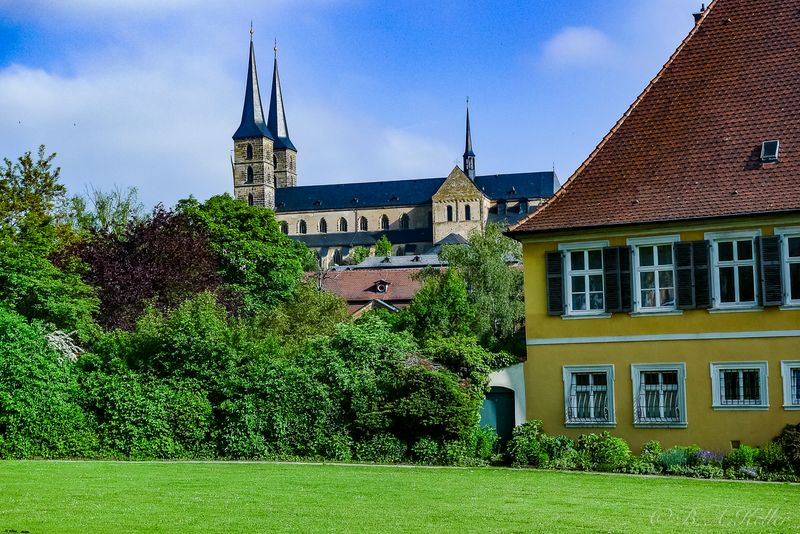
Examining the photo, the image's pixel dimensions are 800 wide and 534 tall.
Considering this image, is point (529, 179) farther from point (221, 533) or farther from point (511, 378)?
point (221, 533)

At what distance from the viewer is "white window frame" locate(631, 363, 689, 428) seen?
84.6ft

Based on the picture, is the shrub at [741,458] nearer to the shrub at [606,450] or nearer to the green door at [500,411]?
the shrub at [606,450]

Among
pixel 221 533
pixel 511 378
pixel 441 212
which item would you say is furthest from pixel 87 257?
pixel 441 212

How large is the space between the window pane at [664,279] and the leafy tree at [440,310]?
24.8 metres

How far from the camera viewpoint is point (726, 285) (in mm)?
25891

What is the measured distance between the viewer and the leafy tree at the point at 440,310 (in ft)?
173

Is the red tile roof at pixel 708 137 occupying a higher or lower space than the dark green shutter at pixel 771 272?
higher

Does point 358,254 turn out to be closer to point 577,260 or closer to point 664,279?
point 577,260

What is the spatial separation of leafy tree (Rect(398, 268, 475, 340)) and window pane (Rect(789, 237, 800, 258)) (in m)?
26.7

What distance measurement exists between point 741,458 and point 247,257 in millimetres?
38490

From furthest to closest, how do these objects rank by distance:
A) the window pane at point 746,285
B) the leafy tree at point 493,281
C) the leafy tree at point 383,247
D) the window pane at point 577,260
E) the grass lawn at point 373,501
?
1. the leafy tree at point 383,247
2. the leafy tree at point 493,281
3. the window pane at point 577,260
4. the window pane at point 746,285
5. the grass lawn at point 373,501

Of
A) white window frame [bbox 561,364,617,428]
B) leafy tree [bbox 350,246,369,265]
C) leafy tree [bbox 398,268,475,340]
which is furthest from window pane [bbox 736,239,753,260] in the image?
leafy tree [bbox 350,246,369,265]

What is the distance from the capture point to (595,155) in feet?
93.0

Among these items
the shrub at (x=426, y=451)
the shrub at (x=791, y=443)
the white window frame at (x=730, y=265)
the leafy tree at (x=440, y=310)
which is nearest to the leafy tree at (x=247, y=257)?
the leafy tree at (x=440, y=310)
